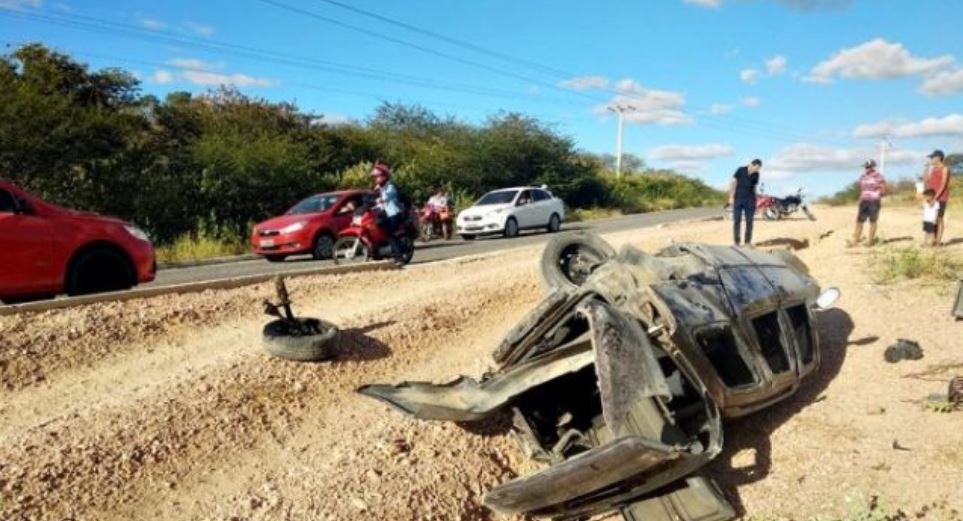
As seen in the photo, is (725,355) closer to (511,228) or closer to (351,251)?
(351,251)

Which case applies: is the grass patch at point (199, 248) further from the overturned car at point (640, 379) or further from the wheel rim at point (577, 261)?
the overturned car at point (640, 379)

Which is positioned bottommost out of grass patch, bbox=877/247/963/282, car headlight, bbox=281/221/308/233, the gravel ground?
the gravel ground

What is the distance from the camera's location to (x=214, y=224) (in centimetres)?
2031

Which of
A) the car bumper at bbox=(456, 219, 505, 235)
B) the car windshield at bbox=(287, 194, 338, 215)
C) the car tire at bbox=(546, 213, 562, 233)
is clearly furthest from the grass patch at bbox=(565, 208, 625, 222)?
the car windshield at bbox=(287, 194, 338, 215)

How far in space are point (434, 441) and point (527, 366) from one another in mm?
842

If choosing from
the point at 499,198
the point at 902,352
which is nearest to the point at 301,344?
the point at 902,352

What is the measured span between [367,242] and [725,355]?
872cm

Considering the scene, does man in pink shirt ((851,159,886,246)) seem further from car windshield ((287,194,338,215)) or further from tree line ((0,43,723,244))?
tree line ((0,43,723,244))

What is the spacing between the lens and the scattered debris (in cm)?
686

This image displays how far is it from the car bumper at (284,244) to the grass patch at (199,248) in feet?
7.93

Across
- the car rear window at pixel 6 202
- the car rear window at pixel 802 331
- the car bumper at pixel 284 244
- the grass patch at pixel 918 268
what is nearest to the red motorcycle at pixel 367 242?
the car bumper at pixel 284 244

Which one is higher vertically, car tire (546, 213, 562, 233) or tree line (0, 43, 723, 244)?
tree line (0, 43, 723, 244)

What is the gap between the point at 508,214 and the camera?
22938 mm

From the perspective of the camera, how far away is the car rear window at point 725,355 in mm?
4828
